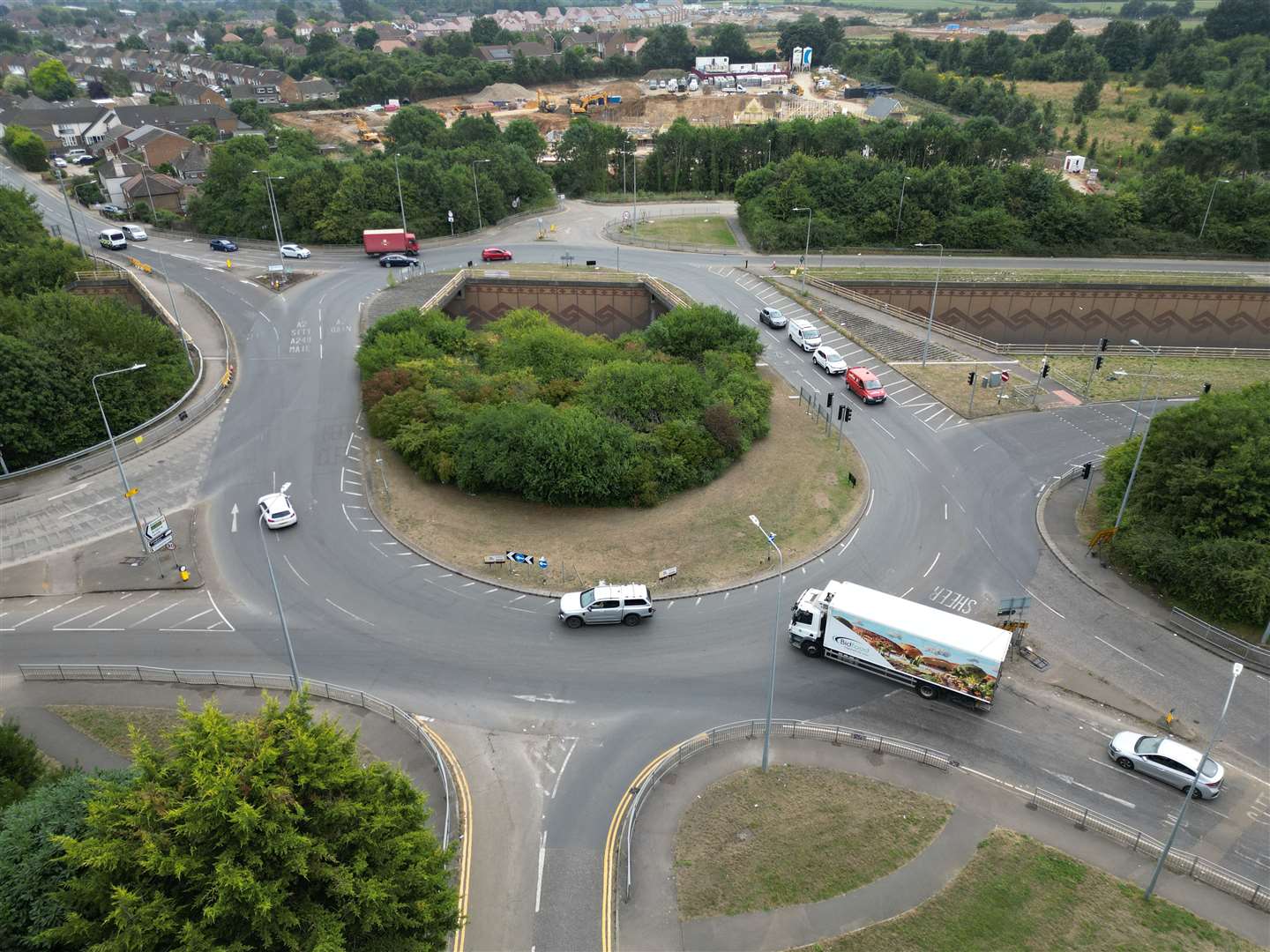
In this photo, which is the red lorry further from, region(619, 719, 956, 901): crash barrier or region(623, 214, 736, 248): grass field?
region(619, 719, 956, 901): crash barrier

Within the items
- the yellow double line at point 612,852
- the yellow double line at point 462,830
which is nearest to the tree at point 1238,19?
the yellow double line at point 612,852

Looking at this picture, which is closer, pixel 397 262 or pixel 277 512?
pixel 277 512

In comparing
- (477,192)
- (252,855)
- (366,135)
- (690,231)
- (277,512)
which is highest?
(252,855)

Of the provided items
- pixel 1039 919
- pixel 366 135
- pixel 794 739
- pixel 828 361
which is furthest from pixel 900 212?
pixel 366 135

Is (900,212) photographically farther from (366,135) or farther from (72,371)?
(366,135)

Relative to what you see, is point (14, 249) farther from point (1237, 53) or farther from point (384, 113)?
point (1237, 53)

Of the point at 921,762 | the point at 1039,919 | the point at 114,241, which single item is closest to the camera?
the point at 1039,919
